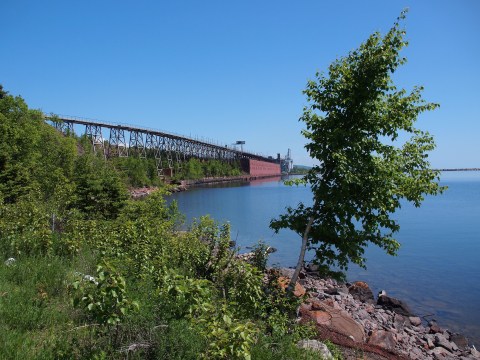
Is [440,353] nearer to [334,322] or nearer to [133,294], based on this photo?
[334,322]

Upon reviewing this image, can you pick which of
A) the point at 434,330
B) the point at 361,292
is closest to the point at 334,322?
the point at 434,330

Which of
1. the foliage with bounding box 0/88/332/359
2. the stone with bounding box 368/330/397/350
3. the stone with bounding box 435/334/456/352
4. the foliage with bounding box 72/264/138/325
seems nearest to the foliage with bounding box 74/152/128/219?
the foliage with bounding box 0/88/332/359

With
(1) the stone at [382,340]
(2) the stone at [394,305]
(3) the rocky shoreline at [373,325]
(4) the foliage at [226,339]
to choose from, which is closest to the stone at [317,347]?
(3) the rocky shoreline at [373,325]

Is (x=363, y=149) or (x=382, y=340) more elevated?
(x=363, y=149)

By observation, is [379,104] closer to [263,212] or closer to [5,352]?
[5,352]

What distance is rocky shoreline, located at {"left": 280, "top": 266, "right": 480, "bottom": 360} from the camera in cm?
983

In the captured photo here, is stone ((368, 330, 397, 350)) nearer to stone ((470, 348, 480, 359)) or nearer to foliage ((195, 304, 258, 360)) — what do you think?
stone ((470, 348, 480, 359))

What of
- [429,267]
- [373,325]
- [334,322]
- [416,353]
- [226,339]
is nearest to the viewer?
[226,339]

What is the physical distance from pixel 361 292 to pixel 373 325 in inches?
166

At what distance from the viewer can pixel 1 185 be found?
18891 millimetres

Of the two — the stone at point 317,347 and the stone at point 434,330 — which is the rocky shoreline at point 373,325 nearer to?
the stone at point 434,330

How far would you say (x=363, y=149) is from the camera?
27.3ft

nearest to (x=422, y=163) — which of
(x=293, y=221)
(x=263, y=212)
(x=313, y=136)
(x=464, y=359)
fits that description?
(x=313, y=136)

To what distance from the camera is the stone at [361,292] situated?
671 inches
